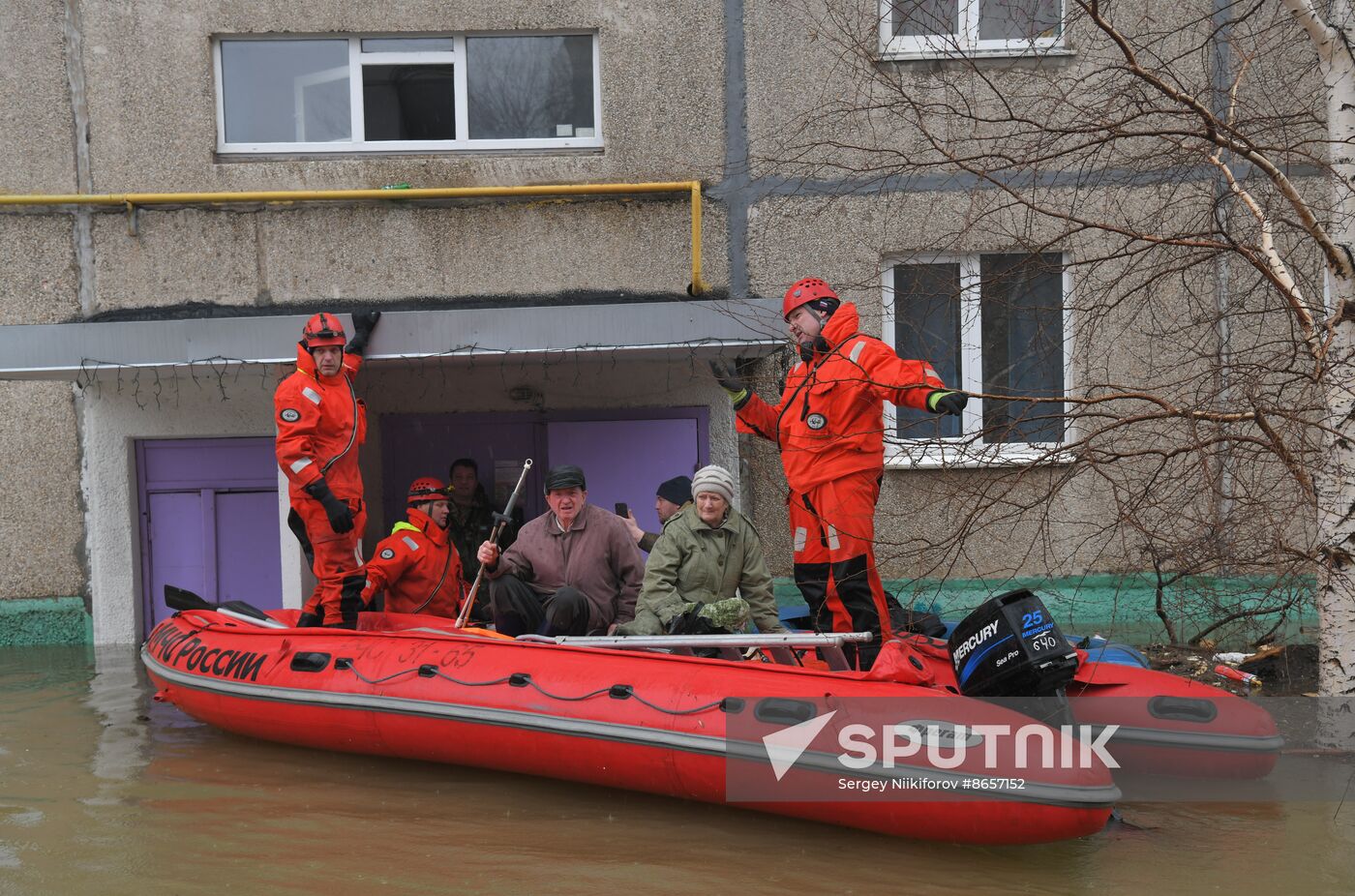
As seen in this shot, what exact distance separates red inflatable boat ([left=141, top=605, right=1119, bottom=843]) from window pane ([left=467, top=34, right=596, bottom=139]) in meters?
4.25

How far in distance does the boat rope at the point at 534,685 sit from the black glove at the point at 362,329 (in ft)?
7.16

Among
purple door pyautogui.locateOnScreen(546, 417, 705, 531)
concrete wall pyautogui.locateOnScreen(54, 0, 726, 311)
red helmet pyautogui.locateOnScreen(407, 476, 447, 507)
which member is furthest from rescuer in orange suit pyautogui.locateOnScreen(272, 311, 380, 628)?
purple door pyautogui.locateOnScreen(546, 417, 705, 531)

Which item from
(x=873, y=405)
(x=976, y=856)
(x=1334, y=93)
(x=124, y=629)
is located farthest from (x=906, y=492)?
(x=124, y=629)

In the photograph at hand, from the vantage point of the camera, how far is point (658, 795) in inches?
212

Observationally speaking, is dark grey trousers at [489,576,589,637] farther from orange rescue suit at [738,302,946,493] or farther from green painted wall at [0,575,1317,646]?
green painted wall at [0,575,1317,646]

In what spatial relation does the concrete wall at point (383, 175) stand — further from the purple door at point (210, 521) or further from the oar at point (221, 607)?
the oar at point (221, 607)

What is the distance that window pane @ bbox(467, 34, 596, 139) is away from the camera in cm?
918

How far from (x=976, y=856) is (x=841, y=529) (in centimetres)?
169

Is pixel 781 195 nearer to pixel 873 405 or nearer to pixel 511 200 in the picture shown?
pixel 511 200

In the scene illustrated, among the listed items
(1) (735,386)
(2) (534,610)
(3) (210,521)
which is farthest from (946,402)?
(3) (210,521)

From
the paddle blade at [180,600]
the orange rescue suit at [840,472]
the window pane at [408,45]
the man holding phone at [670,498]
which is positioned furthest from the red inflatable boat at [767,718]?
the window pane at [408,45]

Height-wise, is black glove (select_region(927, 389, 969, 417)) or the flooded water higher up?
black glove (select_region(927, 389, 969, 417))

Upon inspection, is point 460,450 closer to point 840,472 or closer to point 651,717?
point 840,472

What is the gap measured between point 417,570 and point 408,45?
4134 millimetres
